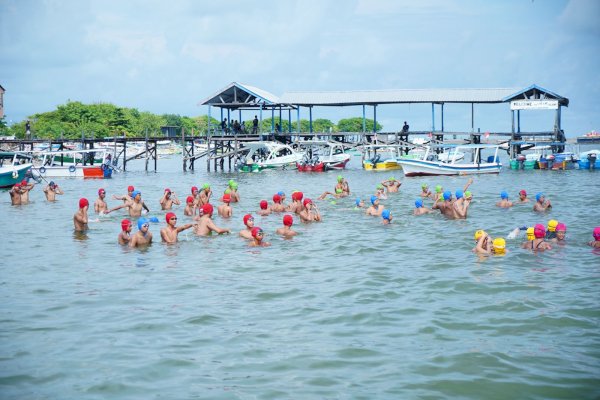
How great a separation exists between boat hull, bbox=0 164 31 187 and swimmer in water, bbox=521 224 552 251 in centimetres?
3397

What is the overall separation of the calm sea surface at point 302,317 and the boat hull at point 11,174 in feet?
70.6

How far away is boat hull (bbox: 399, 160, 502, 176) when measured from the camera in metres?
49.1

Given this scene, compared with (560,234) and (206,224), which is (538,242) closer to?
(560,234)

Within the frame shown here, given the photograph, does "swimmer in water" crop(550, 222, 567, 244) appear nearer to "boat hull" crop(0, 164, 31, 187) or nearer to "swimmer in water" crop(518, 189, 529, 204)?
"swimmer in water" crop(518, 189, 529, 204)

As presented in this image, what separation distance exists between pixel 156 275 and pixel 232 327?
14.8 feet

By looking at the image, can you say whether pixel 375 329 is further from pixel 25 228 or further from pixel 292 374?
pixel 25 228

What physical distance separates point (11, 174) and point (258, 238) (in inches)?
1132

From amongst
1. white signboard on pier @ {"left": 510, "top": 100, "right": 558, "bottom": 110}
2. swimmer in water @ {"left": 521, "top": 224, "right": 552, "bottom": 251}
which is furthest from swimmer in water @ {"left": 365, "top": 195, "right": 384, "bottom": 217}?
white signboard on pier @ {"left": 510, "top": 100, "right": 558, "bottom": 110}

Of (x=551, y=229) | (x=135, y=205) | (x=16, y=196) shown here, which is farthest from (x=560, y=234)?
(x=16, y=196)

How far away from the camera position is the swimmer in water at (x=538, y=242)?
17.4 meters

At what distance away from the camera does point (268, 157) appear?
61.3 m

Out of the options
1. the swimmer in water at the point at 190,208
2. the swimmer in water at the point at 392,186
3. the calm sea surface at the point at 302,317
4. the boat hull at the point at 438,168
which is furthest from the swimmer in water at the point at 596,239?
the boat hull at the point at 438,168

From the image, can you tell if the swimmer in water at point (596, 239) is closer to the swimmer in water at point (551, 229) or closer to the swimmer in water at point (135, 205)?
the swimmer in water at point (551, 229)

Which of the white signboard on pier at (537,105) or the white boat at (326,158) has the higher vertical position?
the white signboard on pier at (537,105)
